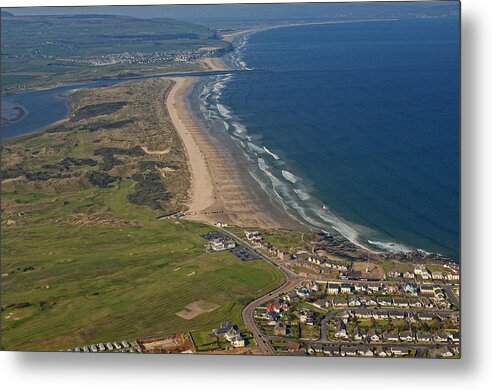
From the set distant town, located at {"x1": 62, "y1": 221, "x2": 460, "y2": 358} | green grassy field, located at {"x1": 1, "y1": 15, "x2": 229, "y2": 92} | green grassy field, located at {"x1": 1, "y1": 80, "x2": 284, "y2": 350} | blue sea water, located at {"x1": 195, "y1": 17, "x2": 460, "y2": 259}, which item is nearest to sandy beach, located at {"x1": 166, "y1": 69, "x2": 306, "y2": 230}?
green grassy field, located at {"x1": 1, "y1": 80, "x2": 284, "y2": 350}

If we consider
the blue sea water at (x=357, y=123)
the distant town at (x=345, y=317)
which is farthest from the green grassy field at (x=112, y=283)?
the blue sea water at (x=357, y=123)

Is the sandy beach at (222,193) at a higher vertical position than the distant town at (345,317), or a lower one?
higher

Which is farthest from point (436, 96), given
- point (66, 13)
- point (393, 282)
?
point (66, 13)

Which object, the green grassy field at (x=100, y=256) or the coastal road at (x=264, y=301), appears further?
the green grassy field at (x=100, y=256)

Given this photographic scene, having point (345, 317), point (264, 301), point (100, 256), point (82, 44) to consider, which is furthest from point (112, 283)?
point (82, 44)

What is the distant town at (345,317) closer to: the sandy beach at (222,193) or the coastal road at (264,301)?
the coastal road at (264,301)

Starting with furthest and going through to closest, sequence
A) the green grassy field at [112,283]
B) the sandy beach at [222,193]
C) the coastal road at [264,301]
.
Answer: the sandy beach at [222,193] < the green grassy field at [112,283] < the coastal road at [264,301]

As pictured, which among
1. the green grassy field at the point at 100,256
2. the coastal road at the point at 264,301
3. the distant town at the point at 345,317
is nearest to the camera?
the distant town at the point at 345,317

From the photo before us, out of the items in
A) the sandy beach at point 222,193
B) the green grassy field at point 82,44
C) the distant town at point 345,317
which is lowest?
the distant town at point 345,317
